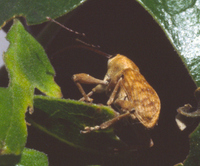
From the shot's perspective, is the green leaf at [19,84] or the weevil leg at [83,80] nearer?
the green leaf at [19,84]

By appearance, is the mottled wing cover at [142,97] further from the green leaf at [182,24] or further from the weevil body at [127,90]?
the green leaf at [182,24]

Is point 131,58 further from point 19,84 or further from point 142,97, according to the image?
point 19,84

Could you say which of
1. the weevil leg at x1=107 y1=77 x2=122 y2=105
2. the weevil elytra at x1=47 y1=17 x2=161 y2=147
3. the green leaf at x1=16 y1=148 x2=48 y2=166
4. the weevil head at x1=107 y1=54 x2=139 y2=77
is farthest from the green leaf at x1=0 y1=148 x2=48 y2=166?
the weevil head at x1=107 y1=54 x2=139 y2=77

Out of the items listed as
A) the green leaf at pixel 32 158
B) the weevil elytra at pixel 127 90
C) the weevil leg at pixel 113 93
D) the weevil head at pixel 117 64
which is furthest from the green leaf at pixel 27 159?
the weevil head at pixel 117 64

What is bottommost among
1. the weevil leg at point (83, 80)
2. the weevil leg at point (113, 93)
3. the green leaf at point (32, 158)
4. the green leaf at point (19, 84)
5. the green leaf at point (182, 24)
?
the green leaf at point (32, 158)

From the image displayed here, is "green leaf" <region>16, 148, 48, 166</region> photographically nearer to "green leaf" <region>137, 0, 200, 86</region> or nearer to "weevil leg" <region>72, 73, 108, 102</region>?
"weevil leg" <region>72, 73, 108, 102</region>

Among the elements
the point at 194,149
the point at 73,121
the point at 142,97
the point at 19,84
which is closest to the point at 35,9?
the point at 19,84
